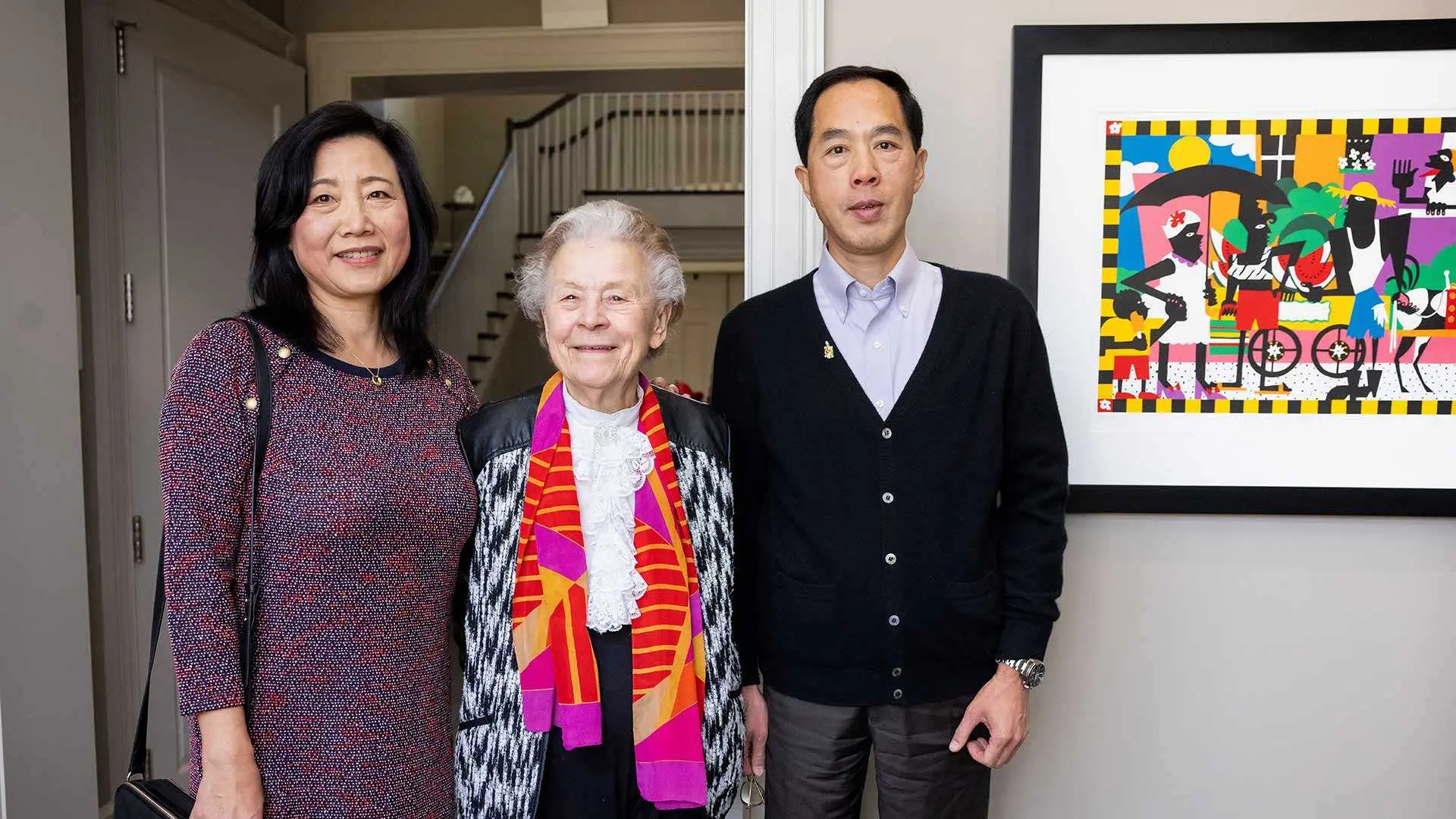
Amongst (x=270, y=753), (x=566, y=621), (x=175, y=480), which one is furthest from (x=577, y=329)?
(x=270, y=753)

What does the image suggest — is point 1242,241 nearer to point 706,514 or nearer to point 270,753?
point 706,514

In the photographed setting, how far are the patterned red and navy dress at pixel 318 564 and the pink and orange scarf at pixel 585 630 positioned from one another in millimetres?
147

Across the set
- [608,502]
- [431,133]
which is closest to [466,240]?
[431,133]

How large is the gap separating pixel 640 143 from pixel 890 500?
356 inches

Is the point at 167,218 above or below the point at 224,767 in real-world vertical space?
above

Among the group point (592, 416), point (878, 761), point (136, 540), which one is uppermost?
point (592, 416)

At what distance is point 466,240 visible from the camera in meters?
7.05

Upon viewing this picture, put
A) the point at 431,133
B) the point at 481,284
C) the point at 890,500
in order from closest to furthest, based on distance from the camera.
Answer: the point at 890,500, the point at 481,284, the point at 431,133

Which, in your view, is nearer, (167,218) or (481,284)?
(167,218)

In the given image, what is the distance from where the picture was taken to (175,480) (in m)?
1.26

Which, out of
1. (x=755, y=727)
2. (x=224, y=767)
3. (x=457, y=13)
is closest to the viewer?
(x=224, y=767)

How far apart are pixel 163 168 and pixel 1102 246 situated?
2663 millimetres

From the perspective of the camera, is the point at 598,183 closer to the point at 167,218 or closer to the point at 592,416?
the point at 167,218

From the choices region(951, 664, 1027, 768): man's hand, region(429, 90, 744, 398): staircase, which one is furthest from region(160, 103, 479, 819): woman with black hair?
region(429, 90, 744, 398): staircase
